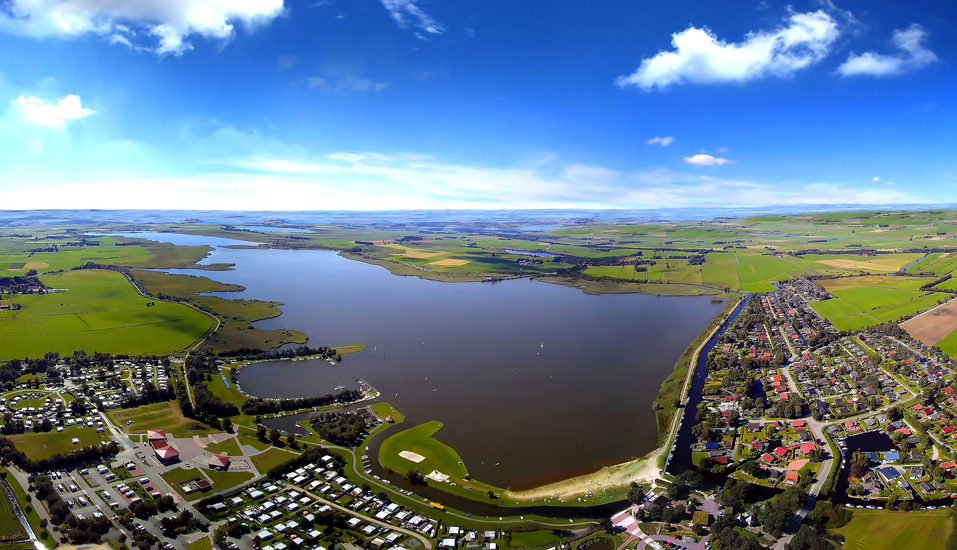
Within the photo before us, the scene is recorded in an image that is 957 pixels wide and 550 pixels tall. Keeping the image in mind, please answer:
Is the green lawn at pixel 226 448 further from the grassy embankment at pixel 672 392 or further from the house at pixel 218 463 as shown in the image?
the grassy embankment at pixel 672 392

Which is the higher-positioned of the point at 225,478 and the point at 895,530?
the point at 225,478

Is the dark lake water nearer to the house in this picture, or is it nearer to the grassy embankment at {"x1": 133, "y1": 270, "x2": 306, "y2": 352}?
the grassy embankment at {"x1": 133, "y1": 270, "x2": 306, "y2": 352}

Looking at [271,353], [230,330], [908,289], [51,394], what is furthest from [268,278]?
[908,289]

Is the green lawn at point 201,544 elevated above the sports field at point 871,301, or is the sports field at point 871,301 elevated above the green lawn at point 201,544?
the sports field at point 871,301

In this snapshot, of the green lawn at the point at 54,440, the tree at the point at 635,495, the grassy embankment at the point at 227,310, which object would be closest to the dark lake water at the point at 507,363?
the grassy embankment at the point at 227,310

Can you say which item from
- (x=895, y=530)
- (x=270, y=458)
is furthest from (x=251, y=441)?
(x=895, y=530)

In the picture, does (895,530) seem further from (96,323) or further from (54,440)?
(96,323)
